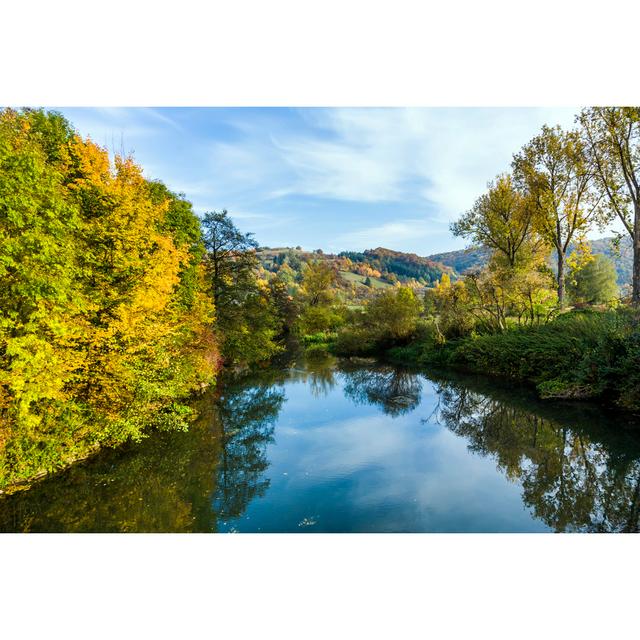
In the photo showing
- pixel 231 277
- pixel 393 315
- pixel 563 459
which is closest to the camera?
pixel 563 459

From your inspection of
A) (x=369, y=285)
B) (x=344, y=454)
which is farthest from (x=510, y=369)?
(x=369, y=285)

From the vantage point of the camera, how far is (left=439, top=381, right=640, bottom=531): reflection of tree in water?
657cm

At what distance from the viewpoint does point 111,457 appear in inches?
394

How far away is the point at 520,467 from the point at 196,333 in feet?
45.9

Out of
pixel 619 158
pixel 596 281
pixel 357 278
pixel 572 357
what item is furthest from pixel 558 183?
pixel 357 278

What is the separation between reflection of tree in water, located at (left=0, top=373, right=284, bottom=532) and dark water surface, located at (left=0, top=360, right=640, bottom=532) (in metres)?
0.04

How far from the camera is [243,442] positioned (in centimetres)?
1143

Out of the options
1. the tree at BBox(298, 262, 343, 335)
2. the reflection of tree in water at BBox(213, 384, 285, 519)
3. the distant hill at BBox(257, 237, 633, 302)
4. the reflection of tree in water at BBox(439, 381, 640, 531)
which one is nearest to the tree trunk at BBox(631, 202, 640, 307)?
the reflection of tree in water at BBox(439, 381, 640, 531)

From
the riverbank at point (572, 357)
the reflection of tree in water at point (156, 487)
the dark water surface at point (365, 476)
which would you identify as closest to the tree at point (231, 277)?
the dark water surface at point (365, 476)

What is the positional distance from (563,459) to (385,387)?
10039mm

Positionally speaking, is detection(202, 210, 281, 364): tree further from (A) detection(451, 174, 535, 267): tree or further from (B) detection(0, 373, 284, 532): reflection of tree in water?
(A) detection(451, 174, 535, 267): tree

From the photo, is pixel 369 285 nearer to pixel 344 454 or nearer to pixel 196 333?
pixel 196 333

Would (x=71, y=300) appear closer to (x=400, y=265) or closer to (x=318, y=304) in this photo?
(x=318, y=304)

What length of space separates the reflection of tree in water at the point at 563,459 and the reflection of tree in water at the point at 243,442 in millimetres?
5643
